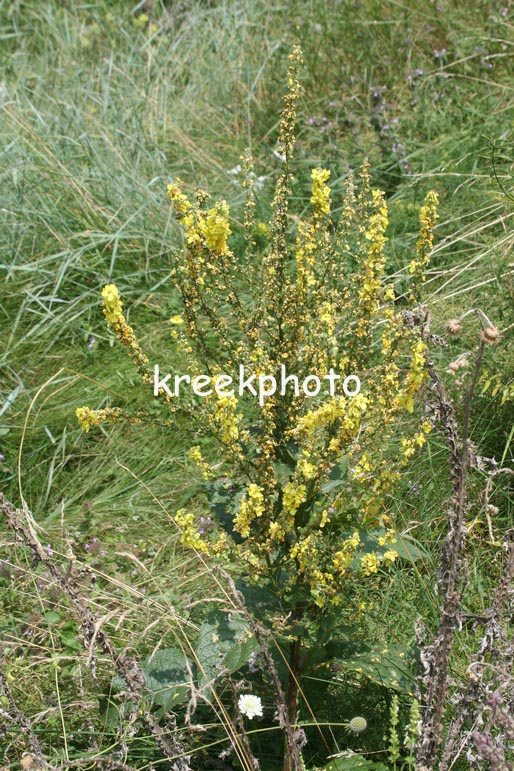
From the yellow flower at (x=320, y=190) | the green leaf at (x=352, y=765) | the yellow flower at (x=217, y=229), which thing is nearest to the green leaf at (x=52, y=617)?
the green leaf at (x=352, y=765)

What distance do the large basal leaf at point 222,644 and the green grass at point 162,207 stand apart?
20cm

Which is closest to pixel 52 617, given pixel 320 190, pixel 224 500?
pixel 224 500

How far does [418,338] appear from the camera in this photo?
2.23m

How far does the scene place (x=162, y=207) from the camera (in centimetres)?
480

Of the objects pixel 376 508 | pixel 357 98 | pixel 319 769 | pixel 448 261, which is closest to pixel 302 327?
pixel 376 508

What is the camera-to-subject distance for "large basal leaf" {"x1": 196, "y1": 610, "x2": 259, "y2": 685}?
2.18 m

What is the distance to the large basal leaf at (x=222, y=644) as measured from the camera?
7.14ft

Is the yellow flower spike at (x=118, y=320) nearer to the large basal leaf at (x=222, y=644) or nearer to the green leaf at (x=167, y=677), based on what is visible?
the large basal leaf at (x=222, y=644)

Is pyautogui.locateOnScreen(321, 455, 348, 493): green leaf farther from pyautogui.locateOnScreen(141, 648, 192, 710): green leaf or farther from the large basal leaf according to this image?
pyautogui.locateOnScreen(141, 648, 192, 710): green leaf

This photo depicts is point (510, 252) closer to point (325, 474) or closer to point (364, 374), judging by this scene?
point (364, 374)

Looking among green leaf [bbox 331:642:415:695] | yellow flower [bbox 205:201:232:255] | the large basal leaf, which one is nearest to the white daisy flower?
the large basal leaf

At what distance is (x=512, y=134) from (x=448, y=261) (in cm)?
73

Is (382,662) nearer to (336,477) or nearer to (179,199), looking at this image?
(336,477)

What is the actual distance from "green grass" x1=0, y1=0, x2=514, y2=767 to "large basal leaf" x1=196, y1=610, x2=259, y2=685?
0.20 m
